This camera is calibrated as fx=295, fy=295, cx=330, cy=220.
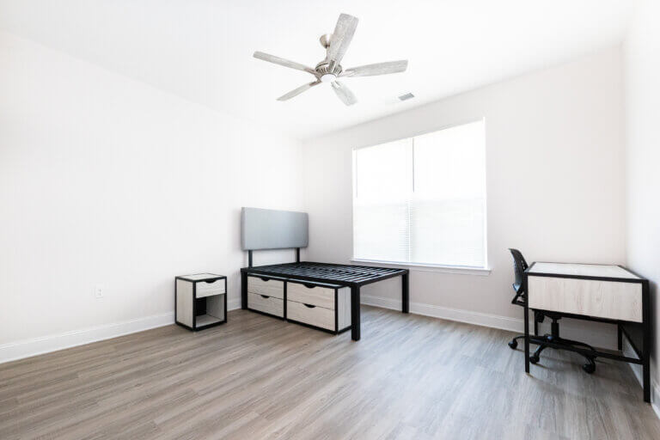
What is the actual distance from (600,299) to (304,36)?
9.37 feet

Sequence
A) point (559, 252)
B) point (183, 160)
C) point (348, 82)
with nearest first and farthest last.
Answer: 1. point (559, 252)
2. point (348, 82)
3. point (183, 160)

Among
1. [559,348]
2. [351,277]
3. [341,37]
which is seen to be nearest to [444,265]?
[351,277]

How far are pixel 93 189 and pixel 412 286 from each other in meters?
3.61

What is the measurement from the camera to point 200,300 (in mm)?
3525

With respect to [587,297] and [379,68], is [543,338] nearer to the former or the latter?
[587,297]

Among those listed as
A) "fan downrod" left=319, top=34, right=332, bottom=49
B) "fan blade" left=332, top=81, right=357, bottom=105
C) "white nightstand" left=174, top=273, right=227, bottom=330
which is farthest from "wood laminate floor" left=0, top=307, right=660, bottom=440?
"fan downrod" left=319, top=34, right=332, bottom=49

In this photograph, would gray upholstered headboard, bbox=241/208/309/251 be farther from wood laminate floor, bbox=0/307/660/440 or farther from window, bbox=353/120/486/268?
wood laminate floor, bbox=0/307/660/440

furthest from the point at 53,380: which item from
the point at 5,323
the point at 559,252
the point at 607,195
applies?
the point at 607,195

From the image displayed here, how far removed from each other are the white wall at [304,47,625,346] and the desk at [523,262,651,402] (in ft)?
1.84

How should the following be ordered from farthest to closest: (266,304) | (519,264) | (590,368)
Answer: (266,304), (519,264), (590,368)

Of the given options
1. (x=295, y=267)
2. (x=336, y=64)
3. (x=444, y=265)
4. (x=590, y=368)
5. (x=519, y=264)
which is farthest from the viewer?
(x=295, y=267)

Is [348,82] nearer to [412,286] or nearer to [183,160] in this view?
[183,160]

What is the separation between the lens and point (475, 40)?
2439mm

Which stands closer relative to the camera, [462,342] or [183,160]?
[462,342]
